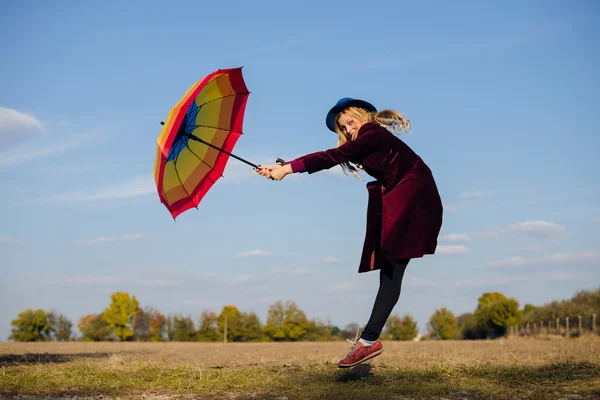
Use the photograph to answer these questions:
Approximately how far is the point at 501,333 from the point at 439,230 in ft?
146

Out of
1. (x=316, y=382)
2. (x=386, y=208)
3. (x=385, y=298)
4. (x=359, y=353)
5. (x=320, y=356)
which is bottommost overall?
(x=320, y=356)

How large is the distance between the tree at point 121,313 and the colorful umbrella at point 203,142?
48824mm

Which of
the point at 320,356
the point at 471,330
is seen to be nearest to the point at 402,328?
the point at 471,330

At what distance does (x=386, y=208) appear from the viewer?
5285 mm

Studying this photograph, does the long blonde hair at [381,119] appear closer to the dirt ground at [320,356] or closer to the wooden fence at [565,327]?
the dirt ground at [320,356]

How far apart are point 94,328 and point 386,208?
57518 millimetres

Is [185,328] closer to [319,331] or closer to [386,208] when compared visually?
[319,331]

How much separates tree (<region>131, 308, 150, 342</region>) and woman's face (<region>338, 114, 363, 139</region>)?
1955 inches

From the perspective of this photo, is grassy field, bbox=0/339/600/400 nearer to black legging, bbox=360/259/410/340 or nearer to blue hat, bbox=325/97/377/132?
black legging, bbox=360/259/410/340

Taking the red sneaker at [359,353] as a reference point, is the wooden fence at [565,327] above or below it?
below

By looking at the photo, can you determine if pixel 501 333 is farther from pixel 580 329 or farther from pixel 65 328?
pixel 65 328

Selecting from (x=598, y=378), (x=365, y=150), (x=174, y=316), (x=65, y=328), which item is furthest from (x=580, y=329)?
(x=65, y=328)

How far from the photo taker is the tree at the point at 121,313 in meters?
52.9

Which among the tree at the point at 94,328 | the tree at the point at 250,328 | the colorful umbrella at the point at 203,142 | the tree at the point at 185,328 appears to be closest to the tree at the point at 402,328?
the tree at the point at 250,328
